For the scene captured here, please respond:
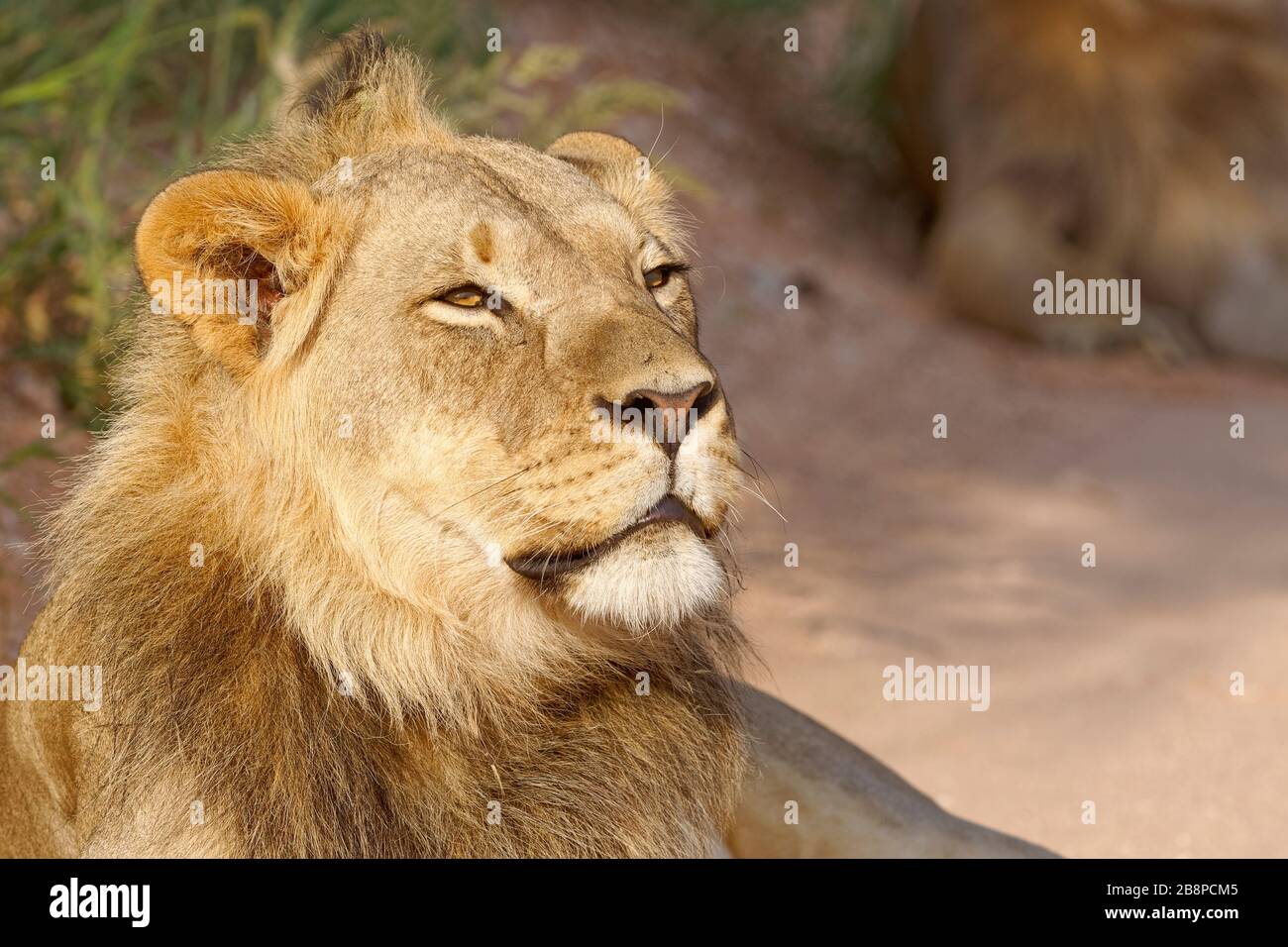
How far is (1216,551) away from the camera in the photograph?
22.1 ft

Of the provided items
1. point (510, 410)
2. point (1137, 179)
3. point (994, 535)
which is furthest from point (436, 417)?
point (1137, 179)

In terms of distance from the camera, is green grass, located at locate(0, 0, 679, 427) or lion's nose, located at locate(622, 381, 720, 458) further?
green grass, located at locate(0, 0, 679, 427)

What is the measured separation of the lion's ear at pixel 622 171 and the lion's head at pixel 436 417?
0.47 metres

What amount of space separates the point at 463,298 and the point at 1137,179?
348 inches

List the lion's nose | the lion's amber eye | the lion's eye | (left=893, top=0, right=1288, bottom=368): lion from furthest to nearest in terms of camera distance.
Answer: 1. (left=893, top=0, right=1288, bottom=368): lion
2. the lion's amber eye
3. the lion's eye
4. the lion's nose

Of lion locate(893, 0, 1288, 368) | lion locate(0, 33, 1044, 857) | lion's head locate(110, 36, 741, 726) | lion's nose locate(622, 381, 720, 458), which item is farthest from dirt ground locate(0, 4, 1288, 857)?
lion's nose locate(622, 381, 720, 458)

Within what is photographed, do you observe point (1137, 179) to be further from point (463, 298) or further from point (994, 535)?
point (463, 298)

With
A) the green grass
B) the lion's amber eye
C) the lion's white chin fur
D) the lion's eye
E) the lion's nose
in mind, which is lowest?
the lion's white chin fur

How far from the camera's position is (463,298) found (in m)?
2.84

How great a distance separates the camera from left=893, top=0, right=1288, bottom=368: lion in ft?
34.0

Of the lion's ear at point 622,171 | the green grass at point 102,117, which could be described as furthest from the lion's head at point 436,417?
the green grass at point 102,117

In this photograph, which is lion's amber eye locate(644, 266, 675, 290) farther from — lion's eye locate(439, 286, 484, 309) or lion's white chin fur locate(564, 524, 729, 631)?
lion's white chin fur locate(564, 524, 729, 631)

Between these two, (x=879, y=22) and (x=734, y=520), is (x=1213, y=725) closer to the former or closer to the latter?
(x=734, y=520)

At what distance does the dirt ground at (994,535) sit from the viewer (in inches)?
196
